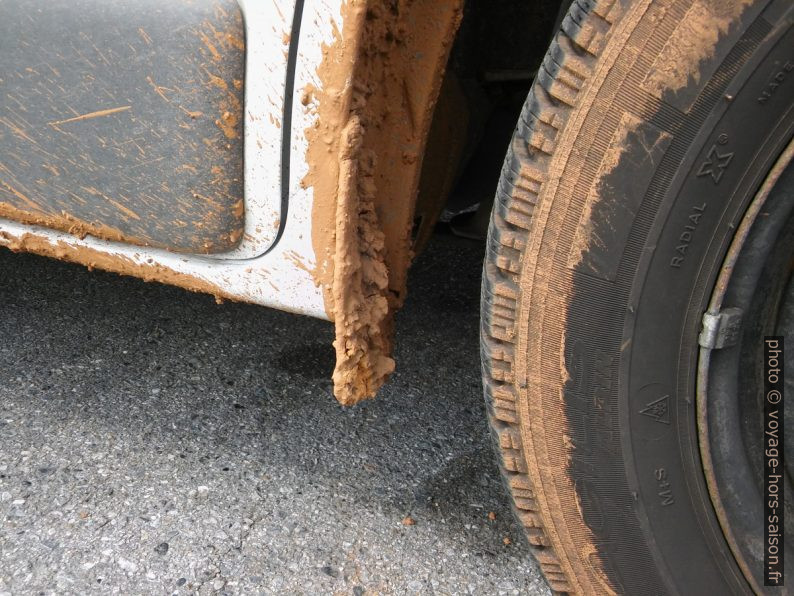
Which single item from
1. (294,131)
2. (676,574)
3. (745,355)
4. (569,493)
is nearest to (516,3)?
(294,131)

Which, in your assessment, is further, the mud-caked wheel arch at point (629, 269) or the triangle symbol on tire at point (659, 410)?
the triangle symbol on tire at point (659, 410)

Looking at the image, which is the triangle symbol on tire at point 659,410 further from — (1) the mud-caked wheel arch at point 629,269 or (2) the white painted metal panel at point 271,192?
(2) the white painted metal panel at point 271,192

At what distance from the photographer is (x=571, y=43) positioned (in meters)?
0.98

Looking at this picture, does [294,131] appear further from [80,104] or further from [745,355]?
[745,355]

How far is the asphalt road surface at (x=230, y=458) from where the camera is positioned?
1.42 m

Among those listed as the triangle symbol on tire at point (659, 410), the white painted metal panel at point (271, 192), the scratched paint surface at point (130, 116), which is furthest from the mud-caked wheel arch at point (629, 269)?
the scratched paint surface at point (130, 116)

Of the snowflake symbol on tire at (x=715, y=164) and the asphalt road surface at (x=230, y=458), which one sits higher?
the snowflake symbol on tire at (x=715, y=164)

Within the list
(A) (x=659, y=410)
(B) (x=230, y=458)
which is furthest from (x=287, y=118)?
(B) (x=230, y=458)

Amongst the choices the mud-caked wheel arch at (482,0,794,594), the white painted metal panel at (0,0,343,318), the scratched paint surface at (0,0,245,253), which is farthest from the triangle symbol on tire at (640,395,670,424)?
the scratched paint surface at (0,0,245,253)

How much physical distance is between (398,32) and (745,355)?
0.68 m

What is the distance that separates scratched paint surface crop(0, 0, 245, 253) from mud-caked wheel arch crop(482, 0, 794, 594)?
0.45 metres

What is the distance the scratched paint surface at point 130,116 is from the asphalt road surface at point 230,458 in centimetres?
58

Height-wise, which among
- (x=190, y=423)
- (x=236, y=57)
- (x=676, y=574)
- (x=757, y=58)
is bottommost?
(x=190, y=423)

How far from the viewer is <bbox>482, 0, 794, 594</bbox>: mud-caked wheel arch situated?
909mm
